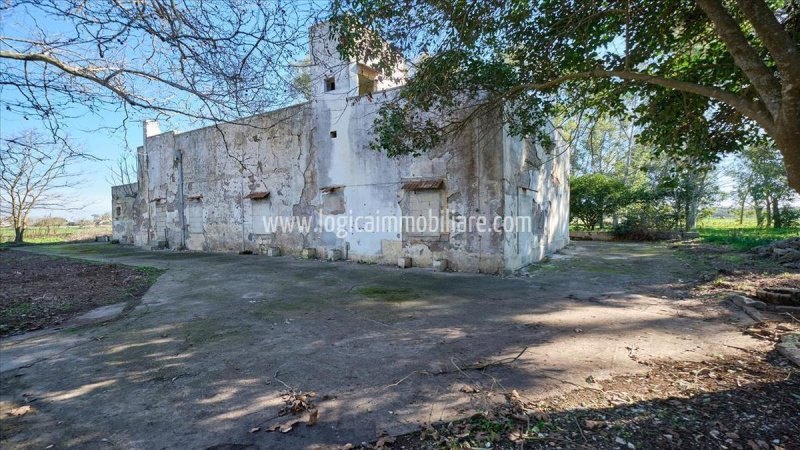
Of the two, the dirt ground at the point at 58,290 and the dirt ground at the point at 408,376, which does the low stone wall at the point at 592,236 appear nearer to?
the dirt ground at the point at 408,376

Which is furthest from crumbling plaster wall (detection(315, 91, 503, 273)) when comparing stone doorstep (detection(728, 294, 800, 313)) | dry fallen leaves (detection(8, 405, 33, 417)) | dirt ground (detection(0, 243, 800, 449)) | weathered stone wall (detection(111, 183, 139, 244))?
weathered stone wall (detection(111, 183, 139, 244))

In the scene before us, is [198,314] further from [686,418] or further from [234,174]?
[234,174]

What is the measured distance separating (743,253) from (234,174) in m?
15.8

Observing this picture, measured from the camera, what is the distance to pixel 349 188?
10344mm

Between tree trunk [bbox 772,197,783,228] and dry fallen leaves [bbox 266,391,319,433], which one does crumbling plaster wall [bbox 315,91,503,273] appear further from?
tree trunk [bbox 772,197,783,228]

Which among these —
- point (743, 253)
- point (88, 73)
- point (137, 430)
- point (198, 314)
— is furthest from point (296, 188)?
point (743, 253)

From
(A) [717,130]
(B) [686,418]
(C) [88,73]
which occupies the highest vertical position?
(C) [88,73]

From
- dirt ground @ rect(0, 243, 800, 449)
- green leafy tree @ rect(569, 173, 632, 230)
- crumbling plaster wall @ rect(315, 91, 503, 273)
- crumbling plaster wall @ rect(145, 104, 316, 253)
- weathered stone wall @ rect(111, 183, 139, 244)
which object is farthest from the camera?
weathered stone wall @ rect(111, 183, 139, 244)

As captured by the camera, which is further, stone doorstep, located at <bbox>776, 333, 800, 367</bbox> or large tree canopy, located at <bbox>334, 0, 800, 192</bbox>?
large tree canopy, located at <bbox>334, 0, 800, 192</bbox>

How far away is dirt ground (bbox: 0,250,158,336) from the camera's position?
190 inches

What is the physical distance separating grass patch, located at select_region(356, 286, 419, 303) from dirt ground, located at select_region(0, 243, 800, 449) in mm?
197

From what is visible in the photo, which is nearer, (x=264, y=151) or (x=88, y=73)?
(x=88, y=73)

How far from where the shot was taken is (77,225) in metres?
33.7

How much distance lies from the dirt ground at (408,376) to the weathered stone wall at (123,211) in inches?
650
